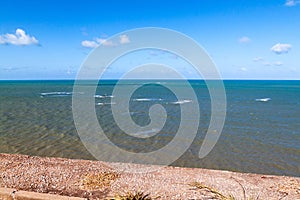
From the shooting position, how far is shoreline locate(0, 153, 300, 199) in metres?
5.93

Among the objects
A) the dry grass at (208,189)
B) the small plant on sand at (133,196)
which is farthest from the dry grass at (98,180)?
the dry grass at (208,189)

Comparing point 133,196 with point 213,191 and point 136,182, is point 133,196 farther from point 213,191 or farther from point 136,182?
point 213,191

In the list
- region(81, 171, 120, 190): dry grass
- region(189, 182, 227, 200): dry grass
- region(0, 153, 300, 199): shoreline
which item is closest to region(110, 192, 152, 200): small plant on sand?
region(0, 153, 300, 199): shoreline

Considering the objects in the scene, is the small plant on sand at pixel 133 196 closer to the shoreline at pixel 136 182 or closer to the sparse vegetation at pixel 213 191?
the shoreline at pixel 136 182

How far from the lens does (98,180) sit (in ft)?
21.4

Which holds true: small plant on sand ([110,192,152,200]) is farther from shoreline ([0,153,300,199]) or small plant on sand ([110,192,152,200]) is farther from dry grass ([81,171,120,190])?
dry grass ([81,171,120,190])

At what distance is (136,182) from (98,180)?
90cm

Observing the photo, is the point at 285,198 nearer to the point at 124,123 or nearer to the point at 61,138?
the point at 61,138

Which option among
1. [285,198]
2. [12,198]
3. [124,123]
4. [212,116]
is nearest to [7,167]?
[12,198]

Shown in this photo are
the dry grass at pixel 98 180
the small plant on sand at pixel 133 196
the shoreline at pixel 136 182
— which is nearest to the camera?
the small plant on sand at pixel 133 196

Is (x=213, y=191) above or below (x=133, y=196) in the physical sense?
above

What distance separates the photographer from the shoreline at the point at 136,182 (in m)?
5.93

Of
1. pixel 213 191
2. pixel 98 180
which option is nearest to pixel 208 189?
pixel 213 191

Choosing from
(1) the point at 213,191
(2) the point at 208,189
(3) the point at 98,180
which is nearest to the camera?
(1) the point at 213,191
